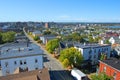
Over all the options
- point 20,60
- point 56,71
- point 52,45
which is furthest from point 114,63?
point 52,45

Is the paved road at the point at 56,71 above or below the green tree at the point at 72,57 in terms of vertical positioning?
below

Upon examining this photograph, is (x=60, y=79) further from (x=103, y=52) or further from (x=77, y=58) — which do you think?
(x=103, y=52)

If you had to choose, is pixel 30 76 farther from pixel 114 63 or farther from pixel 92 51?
pixel 92 51

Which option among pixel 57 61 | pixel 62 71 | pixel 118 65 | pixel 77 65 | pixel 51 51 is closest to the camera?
pixel 118 65

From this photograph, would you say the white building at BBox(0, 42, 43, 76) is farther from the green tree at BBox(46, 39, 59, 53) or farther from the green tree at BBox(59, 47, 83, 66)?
the green tree at BBox(46, 39, 59, 53)

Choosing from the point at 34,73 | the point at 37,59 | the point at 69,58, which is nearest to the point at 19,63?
the point at 37,59

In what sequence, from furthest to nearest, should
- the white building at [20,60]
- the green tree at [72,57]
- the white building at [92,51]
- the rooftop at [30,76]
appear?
the white building at [92,51], the green tree at [72,57], the white building at [20,60], the rooftop at [30,76]

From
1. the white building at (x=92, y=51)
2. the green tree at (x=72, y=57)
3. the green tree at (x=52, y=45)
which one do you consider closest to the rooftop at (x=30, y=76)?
the green tree at (x=72, y=57)

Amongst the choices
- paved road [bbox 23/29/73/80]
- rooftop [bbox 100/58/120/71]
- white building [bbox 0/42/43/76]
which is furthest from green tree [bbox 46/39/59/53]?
rooftop [bbox 100/58/120/71]

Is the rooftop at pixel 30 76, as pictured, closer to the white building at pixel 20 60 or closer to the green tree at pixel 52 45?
the white building at pixel 20 60

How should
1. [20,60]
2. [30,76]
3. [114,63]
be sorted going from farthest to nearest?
[20,60], [114,63], [30,76]

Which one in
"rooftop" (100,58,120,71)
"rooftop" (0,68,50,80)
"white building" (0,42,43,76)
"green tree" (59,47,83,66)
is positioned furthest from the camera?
"green tree" (59,47,83,66)
